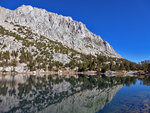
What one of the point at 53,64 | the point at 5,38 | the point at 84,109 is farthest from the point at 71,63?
the point at 84,109

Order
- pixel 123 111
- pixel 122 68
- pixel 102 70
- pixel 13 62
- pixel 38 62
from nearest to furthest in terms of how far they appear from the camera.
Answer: pixel 123 111 → pixel 13 62 → pixel 38 62 → pixel 102 70 → pixel 122 68

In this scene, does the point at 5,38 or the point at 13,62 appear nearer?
the point at 13,62

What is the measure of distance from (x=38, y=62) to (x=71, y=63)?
46667 millimetres

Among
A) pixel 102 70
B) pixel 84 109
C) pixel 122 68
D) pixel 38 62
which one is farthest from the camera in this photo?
pixel 122 68

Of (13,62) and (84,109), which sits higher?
(13,62)

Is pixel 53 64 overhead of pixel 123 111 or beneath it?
overhead

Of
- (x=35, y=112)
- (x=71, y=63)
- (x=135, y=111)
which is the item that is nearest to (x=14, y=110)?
(x=35, y=112)

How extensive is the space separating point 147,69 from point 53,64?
13896cm

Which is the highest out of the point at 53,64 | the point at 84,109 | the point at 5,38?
the point at 5,38

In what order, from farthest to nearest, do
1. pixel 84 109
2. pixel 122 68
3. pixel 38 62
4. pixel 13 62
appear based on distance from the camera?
pixel 122 68 < pixel 38 62 < pixel 13 62 < pixel 84 109

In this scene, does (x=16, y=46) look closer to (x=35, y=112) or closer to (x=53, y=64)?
(x=53, y=64)

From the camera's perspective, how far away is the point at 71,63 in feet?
621

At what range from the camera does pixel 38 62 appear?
172 meters

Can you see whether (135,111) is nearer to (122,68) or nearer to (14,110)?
(14,110)
